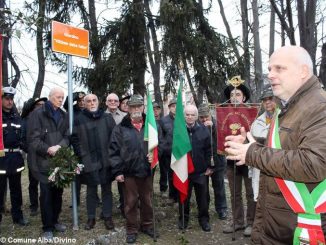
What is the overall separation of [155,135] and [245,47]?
8586 millimetres

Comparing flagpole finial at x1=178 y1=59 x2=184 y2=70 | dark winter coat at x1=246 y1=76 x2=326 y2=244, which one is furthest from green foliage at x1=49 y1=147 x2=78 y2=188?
flagpole finial at x1=178 y1=59 x2=184 y2=70

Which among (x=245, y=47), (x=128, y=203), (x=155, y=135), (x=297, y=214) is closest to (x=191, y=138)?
(x=155, y=135)

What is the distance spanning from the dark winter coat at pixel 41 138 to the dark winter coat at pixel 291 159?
11.7 feet

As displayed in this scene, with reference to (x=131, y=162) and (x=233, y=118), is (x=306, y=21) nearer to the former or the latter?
(x=233, y=118)

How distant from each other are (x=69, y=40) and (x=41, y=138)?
1492 mm

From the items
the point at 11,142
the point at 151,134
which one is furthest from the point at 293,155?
the point at 11,142

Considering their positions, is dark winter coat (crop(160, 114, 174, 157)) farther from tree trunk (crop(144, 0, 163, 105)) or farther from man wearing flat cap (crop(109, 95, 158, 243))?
tree trunk (crop(144, 0, 163, 105))

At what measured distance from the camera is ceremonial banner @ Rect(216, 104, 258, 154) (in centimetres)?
567

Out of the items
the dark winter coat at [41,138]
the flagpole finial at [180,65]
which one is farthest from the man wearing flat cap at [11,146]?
the flagpole finial at [180,65]

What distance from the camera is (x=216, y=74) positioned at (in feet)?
39.6

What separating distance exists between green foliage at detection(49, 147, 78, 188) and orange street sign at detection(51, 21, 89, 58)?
144cm

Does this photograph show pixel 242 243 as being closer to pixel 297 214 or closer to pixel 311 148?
pixel 297 214

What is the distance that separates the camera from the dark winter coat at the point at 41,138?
5.41 metres

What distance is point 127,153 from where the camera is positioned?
18.3 feet
